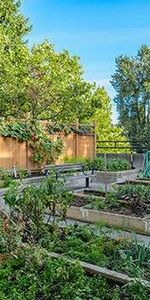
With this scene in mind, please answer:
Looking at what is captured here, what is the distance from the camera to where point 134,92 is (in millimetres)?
22844

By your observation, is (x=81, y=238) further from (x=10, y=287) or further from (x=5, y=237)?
(x=10, y=287)

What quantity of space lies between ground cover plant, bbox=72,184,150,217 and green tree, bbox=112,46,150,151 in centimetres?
1522

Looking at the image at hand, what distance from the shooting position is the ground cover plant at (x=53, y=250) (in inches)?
141

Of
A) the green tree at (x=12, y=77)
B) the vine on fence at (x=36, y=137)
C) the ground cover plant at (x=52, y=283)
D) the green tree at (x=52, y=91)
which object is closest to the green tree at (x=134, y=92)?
the green tree at (x=52, y=91)

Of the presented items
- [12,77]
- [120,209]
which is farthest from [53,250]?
[12,77]

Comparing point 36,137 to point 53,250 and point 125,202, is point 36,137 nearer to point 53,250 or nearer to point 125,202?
point 125,202

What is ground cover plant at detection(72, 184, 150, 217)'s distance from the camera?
6.66 meters

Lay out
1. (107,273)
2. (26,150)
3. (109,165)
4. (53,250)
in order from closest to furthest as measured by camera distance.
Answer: (107,273), (53,250), (26,150), (109,165)

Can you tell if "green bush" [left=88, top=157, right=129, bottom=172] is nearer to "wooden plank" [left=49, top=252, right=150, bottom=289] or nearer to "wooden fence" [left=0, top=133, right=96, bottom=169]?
"wooden fence" [left=0, top=133, right=96, bottom=169]

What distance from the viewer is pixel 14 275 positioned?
3932 millimetres

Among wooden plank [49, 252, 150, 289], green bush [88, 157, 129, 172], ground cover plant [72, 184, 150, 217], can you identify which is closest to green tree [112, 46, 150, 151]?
green bush [88, 157, 129, 172]

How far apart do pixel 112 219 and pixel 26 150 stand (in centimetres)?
593

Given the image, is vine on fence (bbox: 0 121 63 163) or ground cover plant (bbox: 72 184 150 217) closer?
ground cover plant (bbox: 72 184 150 217)

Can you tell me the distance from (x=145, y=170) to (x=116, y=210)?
4.43 m
